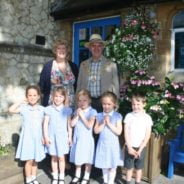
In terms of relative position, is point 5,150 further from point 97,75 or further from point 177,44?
point 177,44

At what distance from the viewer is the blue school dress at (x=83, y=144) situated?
3920mm

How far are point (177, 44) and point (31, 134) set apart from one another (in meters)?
2.92

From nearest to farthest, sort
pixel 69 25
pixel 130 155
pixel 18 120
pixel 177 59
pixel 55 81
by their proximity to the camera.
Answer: pixel 130 155 → pixel 55 81 → pixel 177 59 → pixel 18 120 → pixel 69 25

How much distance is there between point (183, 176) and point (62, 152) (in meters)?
1.83

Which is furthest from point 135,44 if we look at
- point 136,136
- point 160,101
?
point 136,136

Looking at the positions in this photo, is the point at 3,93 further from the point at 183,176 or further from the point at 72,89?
the point at 183,176

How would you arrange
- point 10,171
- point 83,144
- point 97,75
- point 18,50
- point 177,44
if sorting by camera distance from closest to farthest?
point 83,144
point 10,171
point 97,75
point 177,44
point 18,50

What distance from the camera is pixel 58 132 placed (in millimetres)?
4008

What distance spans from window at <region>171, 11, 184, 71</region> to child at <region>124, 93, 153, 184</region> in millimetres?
1763

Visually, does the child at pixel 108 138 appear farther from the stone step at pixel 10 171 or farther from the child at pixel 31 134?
the stone step at pixel 10 171

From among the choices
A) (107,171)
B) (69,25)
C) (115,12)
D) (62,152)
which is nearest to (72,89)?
(62,152)

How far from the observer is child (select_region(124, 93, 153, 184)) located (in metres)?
3.82

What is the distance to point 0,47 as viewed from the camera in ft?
18.2

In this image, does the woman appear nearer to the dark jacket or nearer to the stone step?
the dark jacket
